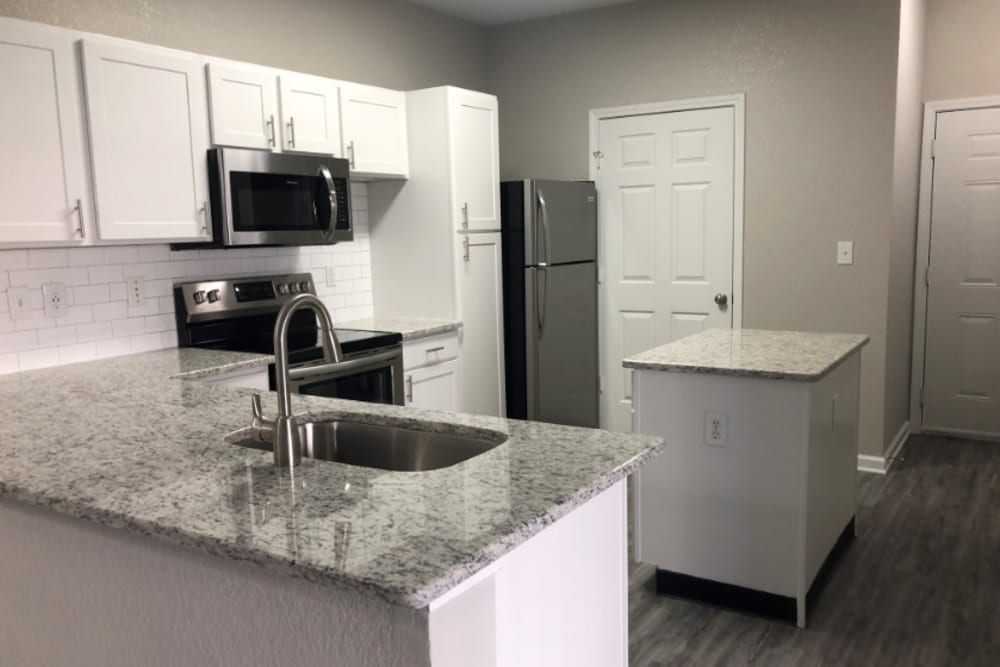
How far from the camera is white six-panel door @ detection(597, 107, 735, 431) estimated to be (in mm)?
4703

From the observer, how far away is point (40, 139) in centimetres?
267

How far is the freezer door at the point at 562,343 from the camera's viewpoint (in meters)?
4.67

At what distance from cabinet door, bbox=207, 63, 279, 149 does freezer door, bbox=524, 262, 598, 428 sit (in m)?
1.74

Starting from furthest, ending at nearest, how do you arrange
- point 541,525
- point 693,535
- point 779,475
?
1. point 693,535
2. point 779,475
3. point 541,525

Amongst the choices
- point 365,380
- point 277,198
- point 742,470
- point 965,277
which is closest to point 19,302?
point 277,198

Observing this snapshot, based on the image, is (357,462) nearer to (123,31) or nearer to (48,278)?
(48,278)

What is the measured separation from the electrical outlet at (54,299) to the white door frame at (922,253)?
4.69 m

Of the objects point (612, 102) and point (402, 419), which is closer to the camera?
point (402, 419)

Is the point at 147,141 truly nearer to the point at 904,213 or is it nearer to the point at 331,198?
the point at 331,198

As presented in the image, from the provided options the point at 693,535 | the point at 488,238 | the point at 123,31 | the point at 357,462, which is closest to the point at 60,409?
the point at 357,462

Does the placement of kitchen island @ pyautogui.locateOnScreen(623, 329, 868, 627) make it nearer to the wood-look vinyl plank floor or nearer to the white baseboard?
the wood-look vinyl plank floor

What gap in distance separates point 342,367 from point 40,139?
140cm

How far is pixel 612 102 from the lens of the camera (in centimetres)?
498

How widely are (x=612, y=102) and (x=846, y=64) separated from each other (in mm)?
1361
